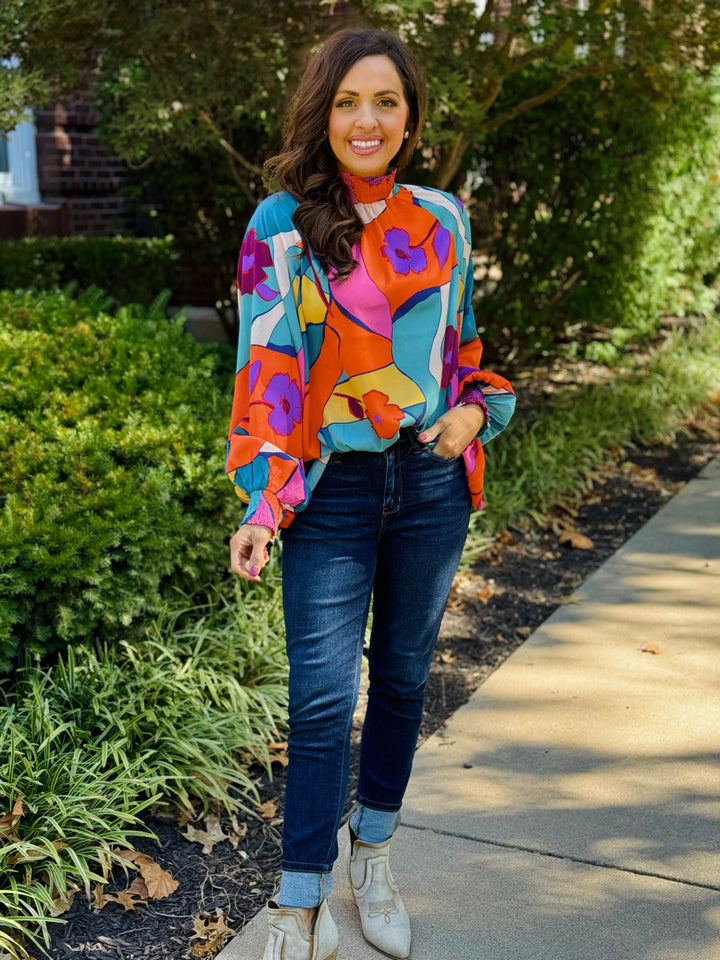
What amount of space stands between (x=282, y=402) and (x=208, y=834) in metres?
1.40

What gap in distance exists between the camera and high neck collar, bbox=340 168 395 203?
7.13ft

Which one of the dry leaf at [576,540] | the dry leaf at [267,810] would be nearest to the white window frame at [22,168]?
the dry leaf at [576,540]

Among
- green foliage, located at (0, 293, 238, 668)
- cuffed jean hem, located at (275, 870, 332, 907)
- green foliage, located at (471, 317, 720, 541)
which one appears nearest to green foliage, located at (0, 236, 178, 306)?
green foliage, located at (0, 293, 238, 668)

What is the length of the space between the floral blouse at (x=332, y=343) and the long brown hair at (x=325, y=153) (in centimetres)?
3

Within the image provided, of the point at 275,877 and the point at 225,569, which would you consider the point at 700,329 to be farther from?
the point at 275,877

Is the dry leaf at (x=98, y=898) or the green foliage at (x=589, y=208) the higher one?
the green foliage at (x=589, y=208)

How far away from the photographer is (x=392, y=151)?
7.16 ft

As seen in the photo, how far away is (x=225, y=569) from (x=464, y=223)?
2034 millimetres

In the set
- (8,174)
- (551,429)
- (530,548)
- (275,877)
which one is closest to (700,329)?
(551,429)

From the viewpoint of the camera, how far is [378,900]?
97.1 inches

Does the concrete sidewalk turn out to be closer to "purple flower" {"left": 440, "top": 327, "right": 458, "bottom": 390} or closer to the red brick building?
"purple flower" {"left": 440, "top": 327, "right": 458, "bottom": 390}

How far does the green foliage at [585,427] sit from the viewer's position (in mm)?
5492

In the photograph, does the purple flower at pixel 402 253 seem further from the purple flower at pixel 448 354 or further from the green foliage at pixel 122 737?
the green foliage at pixel 122 737

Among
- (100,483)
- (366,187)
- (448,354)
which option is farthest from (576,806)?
(366,187)
